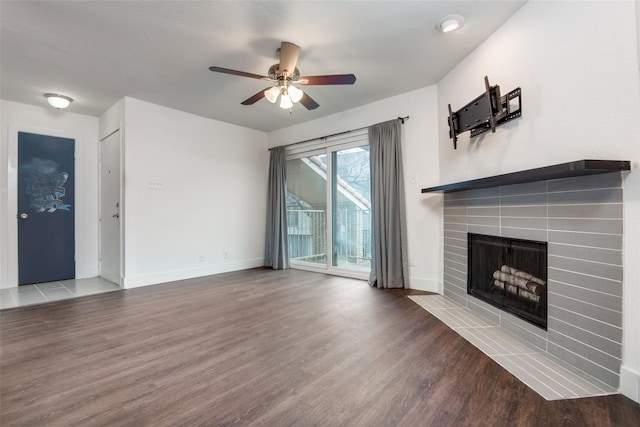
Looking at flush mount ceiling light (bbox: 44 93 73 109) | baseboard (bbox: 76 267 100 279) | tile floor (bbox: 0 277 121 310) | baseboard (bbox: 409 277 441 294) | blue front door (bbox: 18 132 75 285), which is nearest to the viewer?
tile floor (bbox: 0 277 121 310)

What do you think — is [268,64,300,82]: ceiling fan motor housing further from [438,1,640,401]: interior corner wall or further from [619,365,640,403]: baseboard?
[619,365,640,403]: baseboard

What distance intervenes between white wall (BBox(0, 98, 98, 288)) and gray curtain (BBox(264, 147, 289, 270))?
2.87 m

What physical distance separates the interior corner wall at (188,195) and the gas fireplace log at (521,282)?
410cm

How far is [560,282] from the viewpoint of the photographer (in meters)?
1.91

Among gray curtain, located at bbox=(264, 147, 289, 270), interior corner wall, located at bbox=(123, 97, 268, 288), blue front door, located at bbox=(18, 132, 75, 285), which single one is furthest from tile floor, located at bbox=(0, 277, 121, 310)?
gray curtain, located at bbox=(264, 147, 289, 270)

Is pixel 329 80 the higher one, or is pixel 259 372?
pixel 329 80

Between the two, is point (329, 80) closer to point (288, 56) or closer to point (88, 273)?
point (288, 56)

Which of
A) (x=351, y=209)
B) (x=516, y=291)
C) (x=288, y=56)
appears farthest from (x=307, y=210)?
(x=516, y=291)

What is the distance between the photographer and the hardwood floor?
1422 mm

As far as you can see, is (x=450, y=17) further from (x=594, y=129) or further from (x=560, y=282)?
(x=560, y=282)

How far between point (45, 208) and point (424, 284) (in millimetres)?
5659

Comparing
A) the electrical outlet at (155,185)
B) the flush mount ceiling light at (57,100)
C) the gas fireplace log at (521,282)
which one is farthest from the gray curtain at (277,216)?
the gas fireplace log at (521,282)

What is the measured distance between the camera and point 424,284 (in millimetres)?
3627

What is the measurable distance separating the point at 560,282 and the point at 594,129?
39.5 inches
